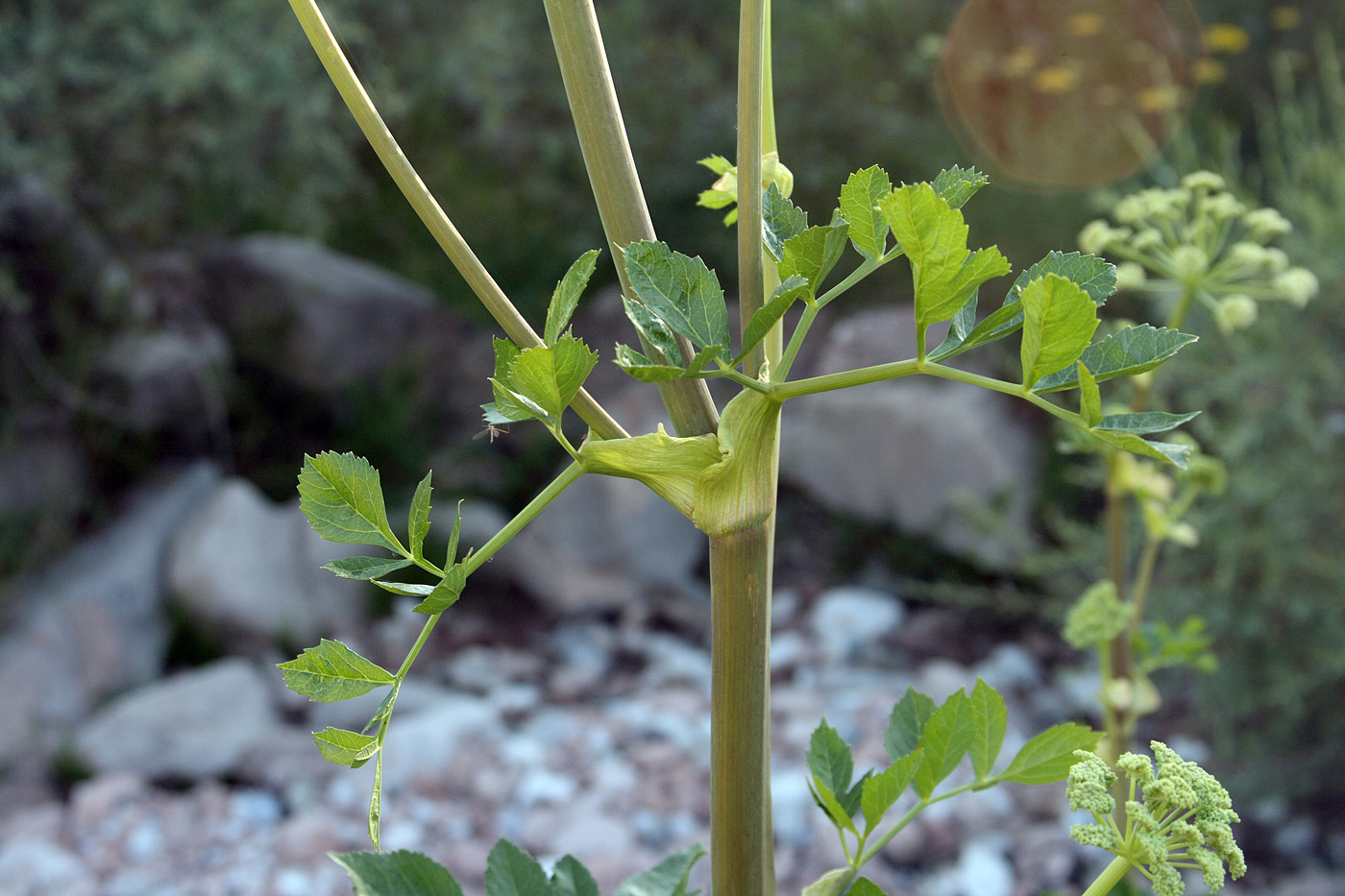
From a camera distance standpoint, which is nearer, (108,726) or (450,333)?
(108,726)

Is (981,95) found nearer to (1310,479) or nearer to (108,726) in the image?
(1310,479)

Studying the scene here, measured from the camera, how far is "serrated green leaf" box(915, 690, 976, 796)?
0.35 metres

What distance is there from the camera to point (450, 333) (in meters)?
3.37

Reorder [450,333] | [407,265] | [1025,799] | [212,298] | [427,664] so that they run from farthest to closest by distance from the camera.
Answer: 1. [407,265]
2. [450,333]
3. [212,298]
4. [427,664]
5. [1025,799]

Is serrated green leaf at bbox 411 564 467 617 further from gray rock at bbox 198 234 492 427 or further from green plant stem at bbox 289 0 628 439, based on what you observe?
gray rock at bbox 198 234 492 427

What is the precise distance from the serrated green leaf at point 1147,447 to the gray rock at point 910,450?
2181 mm

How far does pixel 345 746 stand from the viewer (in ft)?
0.90

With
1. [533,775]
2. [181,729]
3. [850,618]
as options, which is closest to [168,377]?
[181,729]

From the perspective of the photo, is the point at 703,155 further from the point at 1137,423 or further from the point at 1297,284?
the point at 1137,423

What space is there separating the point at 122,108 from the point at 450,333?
120cm

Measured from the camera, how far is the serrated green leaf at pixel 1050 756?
344 mm

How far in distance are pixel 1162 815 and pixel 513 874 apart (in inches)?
8.1

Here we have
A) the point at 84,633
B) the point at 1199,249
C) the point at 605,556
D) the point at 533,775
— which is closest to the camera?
the point at 1199,249

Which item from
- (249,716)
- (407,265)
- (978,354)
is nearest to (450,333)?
(407,265)
